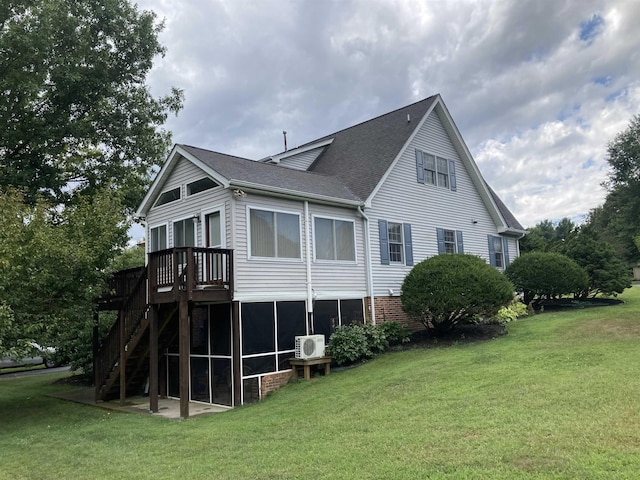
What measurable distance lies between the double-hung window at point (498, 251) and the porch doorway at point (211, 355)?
11.6 metres

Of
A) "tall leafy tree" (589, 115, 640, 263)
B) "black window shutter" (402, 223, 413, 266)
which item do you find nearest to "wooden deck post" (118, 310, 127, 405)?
"black window shutter" (402, 223, 413, 266)

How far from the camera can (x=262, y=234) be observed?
1242cm

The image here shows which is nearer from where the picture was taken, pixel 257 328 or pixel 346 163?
pixel 257 328

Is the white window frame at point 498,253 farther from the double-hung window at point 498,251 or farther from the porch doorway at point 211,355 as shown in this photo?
the porch doorway at point 211,355

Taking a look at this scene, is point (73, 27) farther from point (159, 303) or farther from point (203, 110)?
point (159, 303)

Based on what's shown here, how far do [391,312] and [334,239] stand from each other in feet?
9.91

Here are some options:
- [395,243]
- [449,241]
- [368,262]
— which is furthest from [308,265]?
[449,241]

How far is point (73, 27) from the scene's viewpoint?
16.7m

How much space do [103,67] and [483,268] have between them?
14.5 meters

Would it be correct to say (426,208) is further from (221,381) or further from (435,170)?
(221,381)

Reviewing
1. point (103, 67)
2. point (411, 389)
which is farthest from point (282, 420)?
point (103, 67)

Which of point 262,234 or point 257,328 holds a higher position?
point 262,234

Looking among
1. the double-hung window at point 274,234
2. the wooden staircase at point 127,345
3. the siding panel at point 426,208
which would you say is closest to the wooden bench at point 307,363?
the double-hung window at point 274,234

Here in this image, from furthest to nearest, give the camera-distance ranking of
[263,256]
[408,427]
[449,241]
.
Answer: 1. [449,241]
2. [263,256]
3. [408,427]
